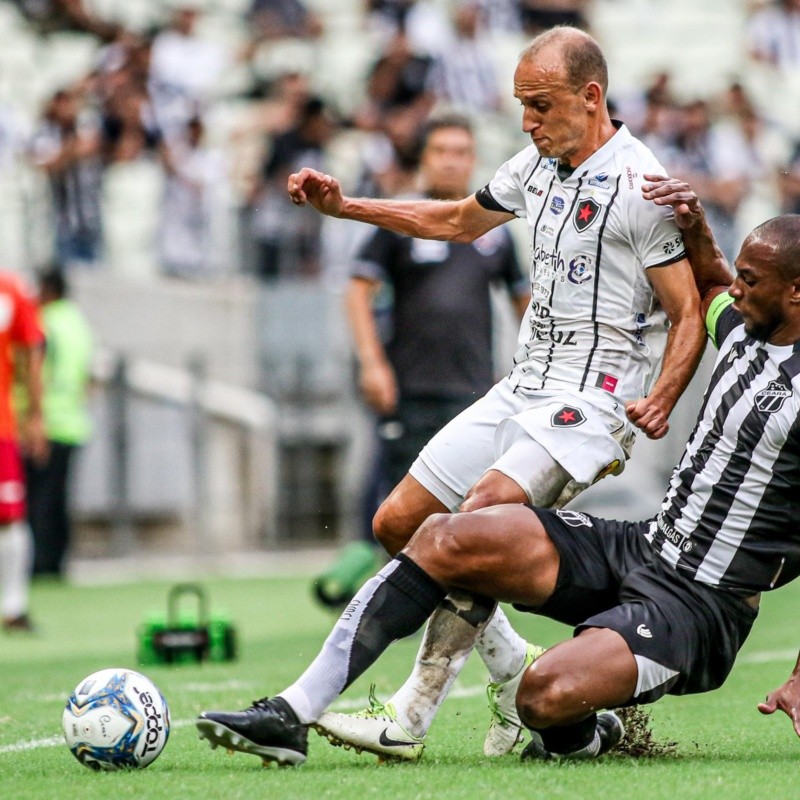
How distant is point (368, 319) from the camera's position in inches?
359

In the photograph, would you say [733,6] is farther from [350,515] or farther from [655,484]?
[350,515]

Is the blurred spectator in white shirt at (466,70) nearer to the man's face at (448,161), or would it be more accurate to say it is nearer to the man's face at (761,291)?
the man's face at (448,161)

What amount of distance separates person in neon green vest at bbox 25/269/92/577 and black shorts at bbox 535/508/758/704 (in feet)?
31.5

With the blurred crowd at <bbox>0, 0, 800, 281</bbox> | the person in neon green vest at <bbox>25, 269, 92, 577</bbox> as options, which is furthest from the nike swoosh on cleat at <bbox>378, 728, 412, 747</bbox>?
the blurred crowd at <bbox>0, 0, 800, 281</bbox>

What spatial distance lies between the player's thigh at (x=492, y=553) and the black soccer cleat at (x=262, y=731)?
1.97ft

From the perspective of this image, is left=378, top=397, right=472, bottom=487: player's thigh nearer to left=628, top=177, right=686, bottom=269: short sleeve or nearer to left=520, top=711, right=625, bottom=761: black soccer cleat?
left=628, top=177, right=686, bottom=269: short sleeve

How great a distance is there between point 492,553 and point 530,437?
0.72 metres

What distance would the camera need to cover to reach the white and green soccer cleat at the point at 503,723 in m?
5.36

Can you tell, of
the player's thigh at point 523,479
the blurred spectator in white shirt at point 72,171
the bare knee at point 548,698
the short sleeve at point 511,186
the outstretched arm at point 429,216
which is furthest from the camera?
the blurred spectator in white shirt at point 72,171

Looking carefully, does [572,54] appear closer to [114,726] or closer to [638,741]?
[638,741]

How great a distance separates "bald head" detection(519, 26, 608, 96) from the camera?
217 inches

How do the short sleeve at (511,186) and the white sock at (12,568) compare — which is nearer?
the short sleeve at (511,186)

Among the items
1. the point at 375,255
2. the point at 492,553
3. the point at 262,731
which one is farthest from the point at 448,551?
the point at 375,255

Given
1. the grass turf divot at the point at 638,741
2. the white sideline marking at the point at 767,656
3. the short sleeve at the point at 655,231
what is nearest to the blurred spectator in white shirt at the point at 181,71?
the white sideline marking at the point at 767,656
